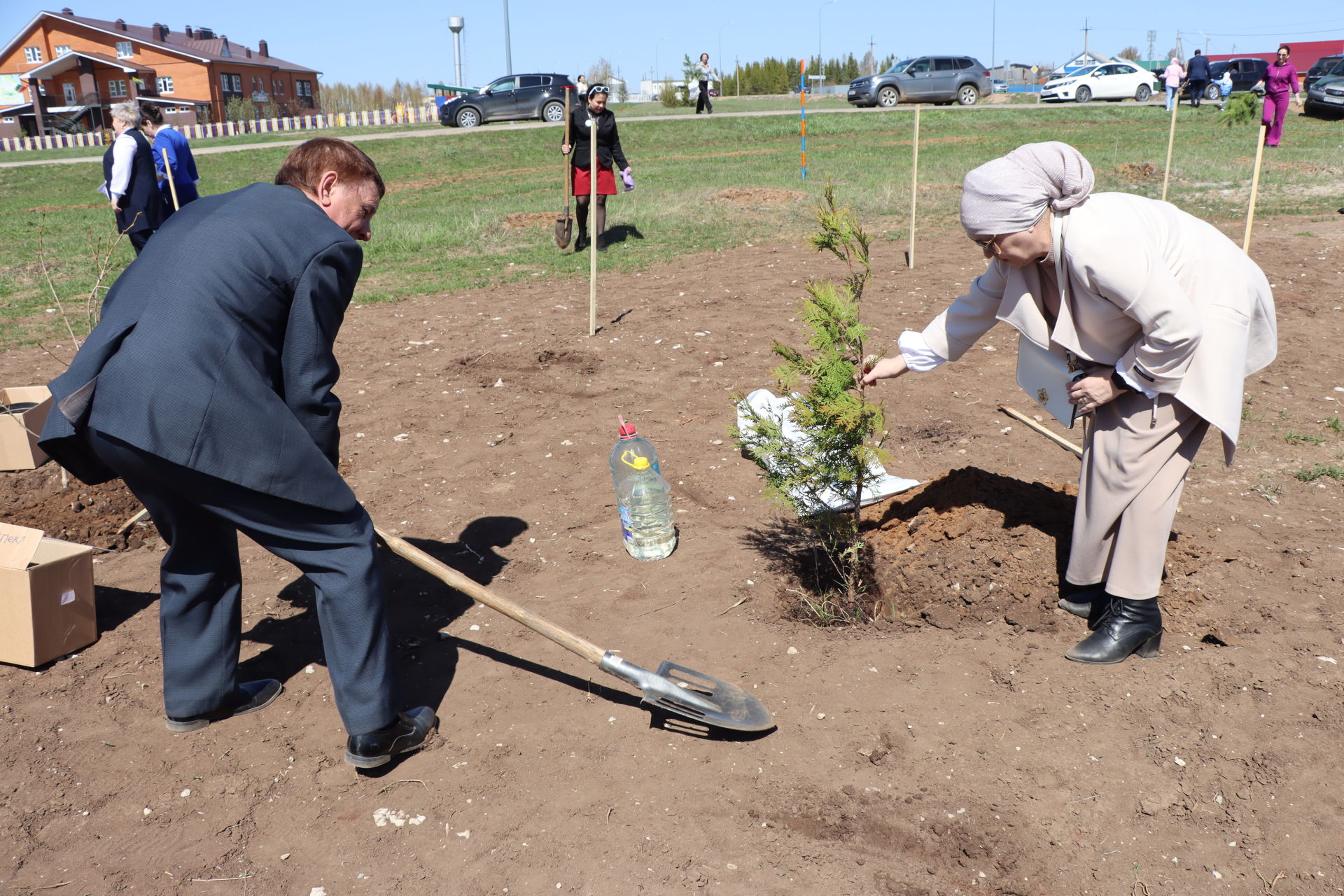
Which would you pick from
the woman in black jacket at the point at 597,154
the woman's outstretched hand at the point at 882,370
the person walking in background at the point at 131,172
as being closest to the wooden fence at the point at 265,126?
the woman in black jacket at the point at 597,154

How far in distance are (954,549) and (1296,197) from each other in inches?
505

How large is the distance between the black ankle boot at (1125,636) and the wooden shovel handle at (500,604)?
1.72 metres

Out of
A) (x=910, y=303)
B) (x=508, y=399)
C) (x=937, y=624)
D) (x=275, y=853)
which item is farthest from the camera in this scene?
(x=910, y=303)

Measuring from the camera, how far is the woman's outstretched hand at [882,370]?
344cm

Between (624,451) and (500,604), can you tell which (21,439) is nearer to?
(624,451)

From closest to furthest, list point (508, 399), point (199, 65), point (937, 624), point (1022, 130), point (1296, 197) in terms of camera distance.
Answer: point (937, 624), point (508, 399), point (1296, 197), point (1022, 130), point (199, 65)

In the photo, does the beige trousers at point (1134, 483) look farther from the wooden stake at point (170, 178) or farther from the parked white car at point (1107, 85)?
the parked white car at point (1107, 85)

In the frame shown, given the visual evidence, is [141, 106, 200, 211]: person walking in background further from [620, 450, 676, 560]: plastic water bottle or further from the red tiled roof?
the red tiled roof

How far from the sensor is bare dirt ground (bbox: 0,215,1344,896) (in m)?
2.65

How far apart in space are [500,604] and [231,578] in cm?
91

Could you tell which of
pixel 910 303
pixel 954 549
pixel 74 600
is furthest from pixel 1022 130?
pixel 74 600

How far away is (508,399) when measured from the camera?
20.7 ft

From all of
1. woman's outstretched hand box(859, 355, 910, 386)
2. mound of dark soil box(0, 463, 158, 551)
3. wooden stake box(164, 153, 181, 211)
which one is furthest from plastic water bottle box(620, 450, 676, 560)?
wooden stake box(164, 153, 181, 211)

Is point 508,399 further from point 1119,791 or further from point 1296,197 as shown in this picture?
point 1296,197
